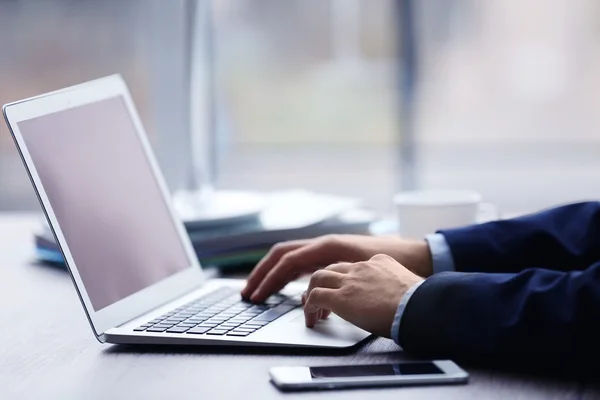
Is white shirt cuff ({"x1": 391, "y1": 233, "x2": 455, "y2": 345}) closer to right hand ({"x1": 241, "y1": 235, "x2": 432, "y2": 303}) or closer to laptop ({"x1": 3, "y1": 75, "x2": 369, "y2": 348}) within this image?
right hand ({"x1": 241, "y1": 235, "x2": 432, "y2": 303})

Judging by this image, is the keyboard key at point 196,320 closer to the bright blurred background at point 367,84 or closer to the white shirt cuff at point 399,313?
the white shirt cuff at point 399,313

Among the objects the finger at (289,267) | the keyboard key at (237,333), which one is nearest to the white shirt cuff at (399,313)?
the keyboard key at (237,333)

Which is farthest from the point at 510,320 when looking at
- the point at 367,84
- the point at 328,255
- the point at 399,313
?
the point at 367,84

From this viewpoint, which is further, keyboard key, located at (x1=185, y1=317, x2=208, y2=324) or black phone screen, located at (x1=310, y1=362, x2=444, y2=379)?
keyboard key, located at (x1=185, y1=317, x2=208, y2=324)

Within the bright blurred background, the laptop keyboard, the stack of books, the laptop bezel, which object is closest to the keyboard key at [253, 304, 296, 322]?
the laptop keyboard

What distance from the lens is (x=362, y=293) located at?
2.75 feet

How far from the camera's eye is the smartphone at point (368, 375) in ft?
2.27

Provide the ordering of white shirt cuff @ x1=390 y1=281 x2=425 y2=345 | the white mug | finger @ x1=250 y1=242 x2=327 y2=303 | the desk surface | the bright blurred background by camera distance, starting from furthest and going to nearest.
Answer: the bright blurred background, the white mug, finger @ x1=250 y1=242 x2=327 y2=303, white shirt cuff @ x1=390 y1=281 x2=425 y2=345, the desk surface

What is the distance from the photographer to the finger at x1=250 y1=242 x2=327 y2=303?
1.01 m

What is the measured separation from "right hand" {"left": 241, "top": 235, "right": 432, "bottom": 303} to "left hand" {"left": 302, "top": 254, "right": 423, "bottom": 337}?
0.16 metres

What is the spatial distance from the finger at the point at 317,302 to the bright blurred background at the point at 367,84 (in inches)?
129

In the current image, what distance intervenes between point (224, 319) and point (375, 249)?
253 mm

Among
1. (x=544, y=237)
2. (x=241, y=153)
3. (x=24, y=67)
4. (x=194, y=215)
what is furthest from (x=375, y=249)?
(x=241, y=153)

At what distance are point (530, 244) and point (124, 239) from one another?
0.48m
